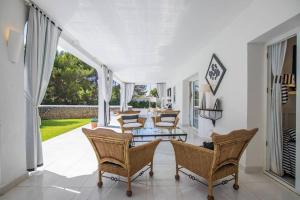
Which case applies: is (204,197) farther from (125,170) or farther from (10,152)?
(10,152)

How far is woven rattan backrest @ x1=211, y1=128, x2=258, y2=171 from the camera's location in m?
1.92

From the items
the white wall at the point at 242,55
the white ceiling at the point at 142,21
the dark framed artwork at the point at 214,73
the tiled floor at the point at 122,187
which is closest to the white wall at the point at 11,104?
the tiled floor at the point at 122,187

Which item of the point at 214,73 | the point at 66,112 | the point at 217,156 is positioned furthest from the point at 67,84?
the point at 217,156

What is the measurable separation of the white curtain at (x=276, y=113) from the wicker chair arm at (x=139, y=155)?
1.84 m

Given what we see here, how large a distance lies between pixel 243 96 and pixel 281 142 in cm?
85

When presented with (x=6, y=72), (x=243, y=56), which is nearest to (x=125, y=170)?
(x=6, y=72)

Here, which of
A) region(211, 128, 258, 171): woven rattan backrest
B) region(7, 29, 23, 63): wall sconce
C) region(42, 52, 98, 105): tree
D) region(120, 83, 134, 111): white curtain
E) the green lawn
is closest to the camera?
region(211, 128, 258, 171): woven rattan backrest

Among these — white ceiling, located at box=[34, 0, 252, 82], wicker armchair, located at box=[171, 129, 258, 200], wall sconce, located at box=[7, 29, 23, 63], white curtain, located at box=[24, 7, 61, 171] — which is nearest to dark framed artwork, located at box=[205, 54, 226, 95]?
white ceiling, located at box=[34, 0, 252, 82]

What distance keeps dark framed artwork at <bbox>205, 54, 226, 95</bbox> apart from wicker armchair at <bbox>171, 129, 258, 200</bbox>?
5.89ft

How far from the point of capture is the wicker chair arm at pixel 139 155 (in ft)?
7.08

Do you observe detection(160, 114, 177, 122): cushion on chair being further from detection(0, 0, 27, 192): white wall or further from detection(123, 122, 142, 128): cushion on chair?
detection(0, 0, 27, 192): white wall

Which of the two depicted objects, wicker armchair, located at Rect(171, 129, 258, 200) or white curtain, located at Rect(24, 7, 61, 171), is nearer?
wicker armchair, located at Rect(171, 129, 258, 200)

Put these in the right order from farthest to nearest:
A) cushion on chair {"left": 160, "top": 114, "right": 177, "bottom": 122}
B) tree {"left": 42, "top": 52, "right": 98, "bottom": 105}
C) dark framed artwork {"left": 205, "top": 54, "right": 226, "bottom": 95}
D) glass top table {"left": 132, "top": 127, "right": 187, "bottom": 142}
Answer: tree {"left": 42, "top": 52, "right": 98, "bottom": 105} < cushion on chair {"left": 160, "top": 114, "right": 177, "bottom": 122} < glass top table {"left": 132, "top": 127, "right": 187, "bottom": 142} < dark framed artwork {"left": 205, "top": 54, "right": 226, "bottom": 95}

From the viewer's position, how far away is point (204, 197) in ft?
A: 7.06
